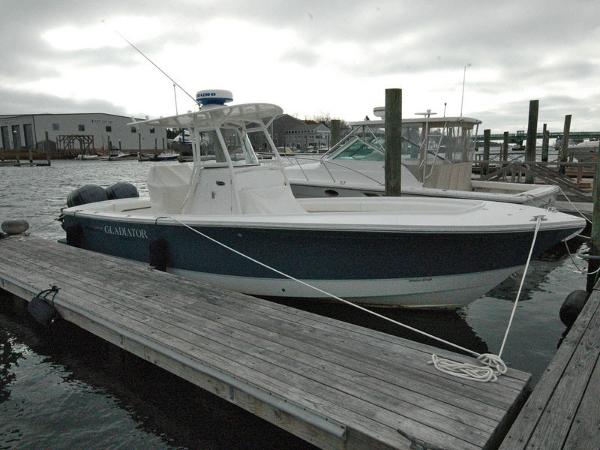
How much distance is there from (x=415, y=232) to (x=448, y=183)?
5.75m

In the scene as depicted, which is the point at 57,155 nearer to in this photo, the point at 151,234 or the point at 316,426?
the point at 151,234

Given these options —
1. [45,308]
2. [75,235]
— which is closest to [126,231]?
[75,235]

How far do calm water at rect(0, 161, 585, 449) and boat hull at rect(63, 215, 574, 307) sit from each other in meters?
0.66

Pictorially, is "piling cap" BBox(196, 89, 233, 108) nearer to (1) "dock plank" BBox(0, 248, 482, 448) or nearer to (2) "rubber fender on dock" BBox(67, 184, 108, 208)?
(1) "dock plank" BBox(0, 248, 482, 448)

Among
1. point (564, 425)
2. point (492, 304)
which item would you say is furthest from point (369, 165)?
point (564, 425)

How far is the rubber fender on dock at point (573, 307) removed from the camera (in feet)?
19.0

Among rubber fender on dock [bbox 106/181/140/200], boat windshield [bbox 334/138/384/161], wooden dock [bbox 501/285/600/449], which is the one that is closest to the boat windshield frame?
rubber fender on dock [bbox 106/181/140/200]

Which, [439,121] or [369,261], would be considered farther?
[439,121]

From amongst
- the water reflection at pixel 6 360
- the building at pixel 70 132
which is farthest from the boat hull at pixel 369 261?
the building at pixel 70 132

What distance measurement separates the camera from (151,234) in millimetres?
6961

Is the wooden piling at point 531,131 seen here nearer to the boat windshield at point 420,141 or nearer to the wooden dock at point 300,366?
the boat windshield at point 420,141

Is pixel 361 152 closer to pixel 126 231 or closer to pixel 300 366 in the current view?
pixel 126 231

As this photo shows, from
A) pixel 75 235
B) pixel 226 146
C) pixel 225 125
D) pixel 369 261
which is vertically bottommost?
pixel 75 235

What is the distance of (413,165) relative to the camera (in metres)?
10.6
